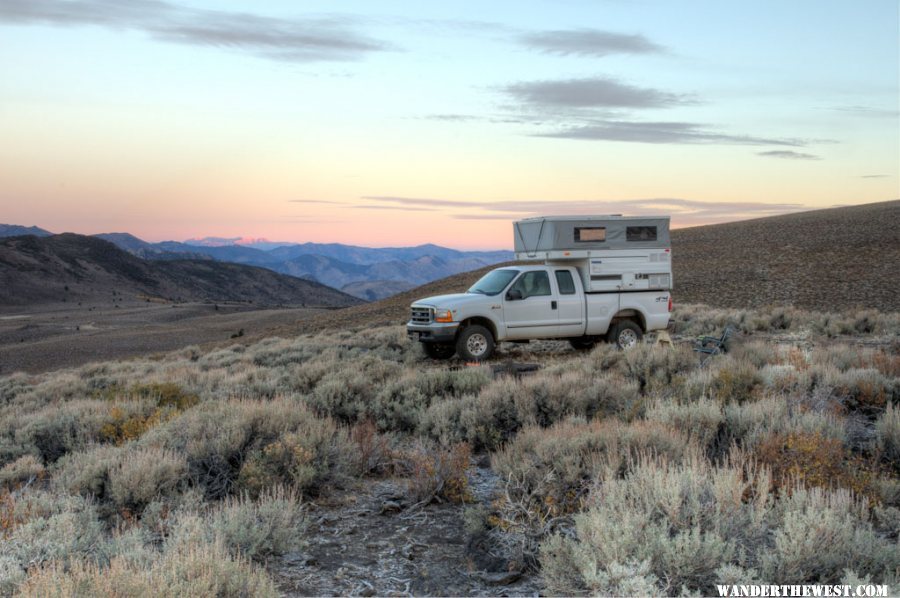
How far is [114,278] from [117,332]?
227ft

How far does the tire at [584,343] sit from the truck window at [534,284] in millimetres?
1823

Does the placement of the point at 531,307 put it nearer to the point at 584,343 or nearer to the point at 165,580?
the point at 584,343

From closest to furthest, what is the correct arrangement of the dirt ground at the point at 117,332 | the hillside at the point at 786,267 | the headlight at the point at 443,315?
the headlight at the point at 443,315, the hillside at the point at 786,267, the dirt ground at the point at 117,332

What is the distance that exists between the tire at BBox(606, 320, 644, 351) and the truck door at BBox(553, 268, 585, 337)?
781mm

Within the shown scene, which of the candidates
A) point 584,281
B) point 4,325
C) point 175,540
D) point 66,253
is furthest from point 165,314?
point 66,253

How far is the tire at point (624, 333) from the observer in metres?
15.5

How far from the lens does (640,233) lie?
15516mm

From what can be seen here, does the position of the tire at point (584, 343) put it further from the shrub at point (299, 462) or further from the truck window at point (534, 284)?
the shrub at point (299, 462)

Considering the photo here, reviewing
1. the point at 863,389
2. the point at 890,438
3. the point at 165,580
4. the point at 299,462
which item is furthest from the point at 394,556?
the point at 863,389

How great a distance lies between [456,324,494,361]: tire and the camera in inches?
574

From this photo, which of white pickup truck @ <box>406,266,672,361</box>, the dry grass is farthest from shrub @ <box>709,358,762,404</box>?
white pickup truck @ <box>406,266,672,361</box>

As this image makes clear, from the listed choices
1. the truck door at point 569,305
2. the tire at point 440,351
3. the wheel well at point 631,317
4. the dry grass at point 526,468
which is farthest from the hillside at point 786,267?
the dry grass at point 526,468

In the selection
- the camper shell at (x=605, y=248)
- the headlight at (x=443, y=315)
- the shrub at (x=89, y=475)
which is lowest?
the shrub at (x=89, y=475)

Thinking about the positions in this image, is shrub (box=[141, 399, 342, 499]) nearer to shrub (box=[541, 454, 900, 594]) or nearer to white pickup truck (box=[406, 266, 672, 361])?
shrub (box=[541, 454, 900, 594])
